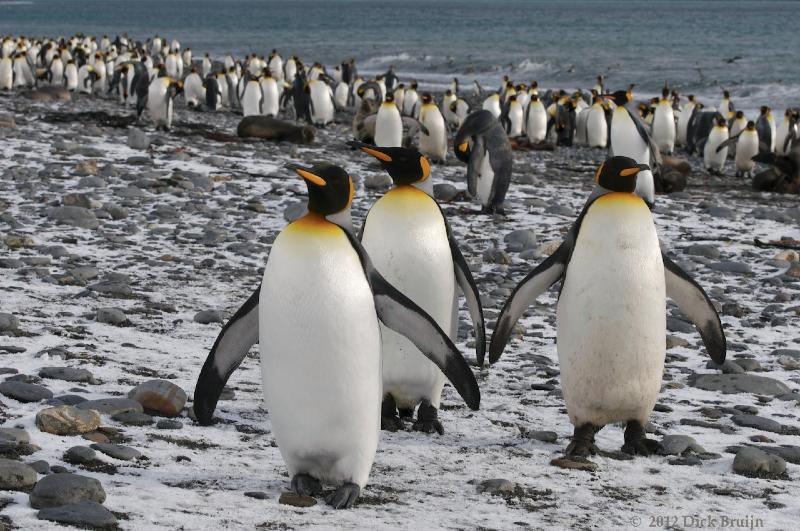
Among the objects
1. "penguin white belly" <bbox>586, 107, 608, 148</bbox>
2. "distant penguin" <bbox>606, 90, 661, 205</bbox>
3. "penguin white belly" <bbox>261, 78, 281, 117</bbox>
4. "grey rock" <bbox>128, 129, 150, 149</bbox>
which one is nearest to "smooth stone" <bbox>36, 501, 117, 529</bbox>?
"distant penguin" <bbox>606, 90, 661, 205</bbox>

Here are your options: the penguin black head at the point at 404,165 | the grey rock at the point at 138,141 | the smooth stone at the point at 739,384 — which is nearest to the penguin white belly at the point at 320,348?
the penguin black head at the point at 404,165

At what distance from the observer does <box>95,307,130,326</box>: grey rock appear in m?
5.61

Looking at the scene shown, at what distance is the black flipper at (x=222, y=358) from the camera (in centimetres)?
366

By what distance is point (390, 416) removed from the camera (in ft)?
14.6

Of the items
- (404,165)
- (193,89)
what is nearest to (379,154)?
(404,165)

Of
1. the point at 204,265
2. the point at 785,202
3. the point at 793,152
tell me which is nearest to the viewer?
the point at 204,265

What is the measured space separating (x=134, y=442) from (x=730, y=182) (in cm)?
1257

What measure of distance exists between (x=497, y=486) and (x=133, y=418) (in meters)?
1.44

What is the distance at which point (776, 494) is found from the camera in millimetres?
3658

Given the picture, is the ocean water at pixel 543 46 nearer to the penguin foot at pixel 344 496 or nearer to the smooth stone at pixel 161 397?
Result: the smooth stone at pixel 161 397

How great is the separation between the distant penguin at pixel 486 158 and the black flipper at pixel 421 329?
262 inches

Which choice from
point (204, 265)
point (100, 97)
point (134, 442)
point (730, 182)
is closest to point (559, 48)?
point (100, 97)

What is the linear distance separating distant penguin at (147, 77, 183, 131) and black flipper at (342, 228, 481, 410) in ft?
45.4

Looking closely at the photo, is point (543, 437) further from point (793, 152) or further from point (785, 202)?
point (793, 152)
